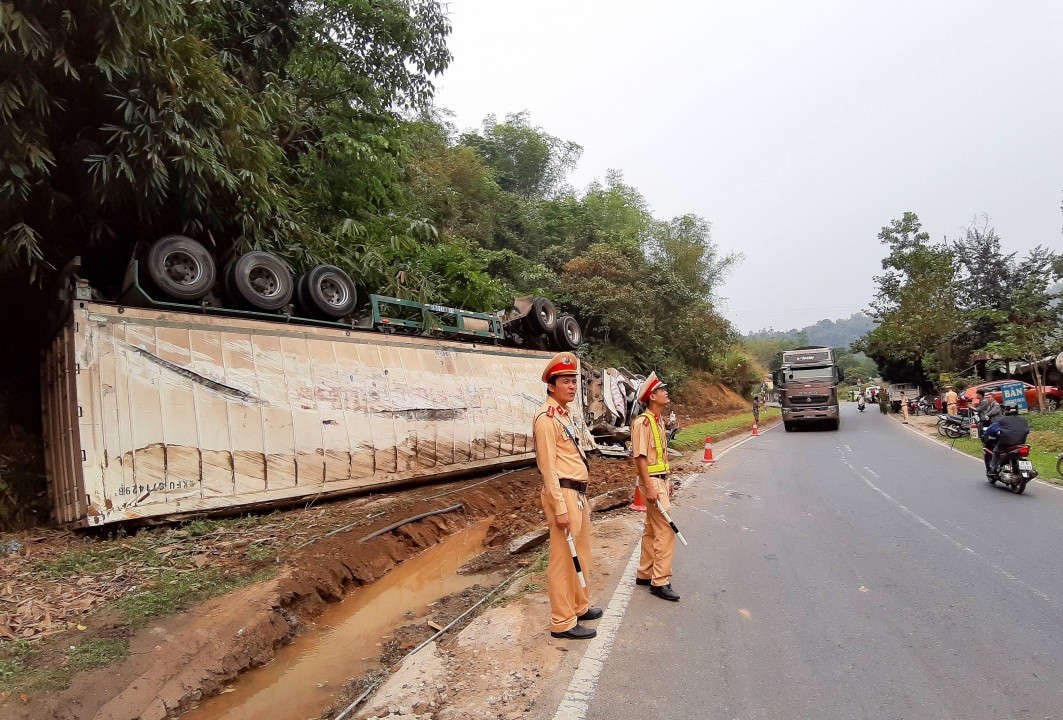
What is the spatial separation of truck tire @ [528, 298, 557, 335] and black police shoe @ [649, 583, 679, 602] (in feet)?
28.3

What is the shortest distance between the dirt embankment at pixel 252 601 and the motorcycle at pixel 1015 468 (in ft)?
17.1

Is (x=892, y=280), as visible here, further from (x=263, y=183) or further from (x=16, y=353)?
(x=16, y=353)

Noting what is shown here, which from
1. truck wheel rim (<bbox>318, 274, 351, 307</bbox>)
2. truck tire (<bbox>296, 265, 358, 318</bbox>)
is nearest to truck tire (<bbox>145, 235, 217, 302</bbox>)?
truck tire (<bbox>296, 265, 358, 318</bbox>)

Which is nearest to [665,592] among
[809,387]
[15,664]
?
[15,664]

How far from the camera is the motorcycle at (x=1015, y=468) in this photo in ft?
26.0

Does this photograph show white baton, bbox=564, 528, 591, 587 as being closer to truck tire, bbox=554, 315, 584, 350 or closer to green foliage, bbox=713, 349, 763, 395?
truck tire, bbox=554, 315, 584, 350

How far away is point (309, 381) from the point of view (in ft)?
25.3

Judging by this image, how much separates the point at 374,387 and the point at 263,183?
306 centimetres

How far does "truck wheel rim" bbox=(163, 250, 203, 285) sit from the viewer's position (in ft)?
22.9

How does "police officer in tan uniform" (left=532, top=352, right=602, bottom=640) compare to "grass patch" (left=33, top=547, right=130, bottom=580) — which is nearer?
"police officer in tan uniform" (left=532, top=352, right=602, bottom=640)

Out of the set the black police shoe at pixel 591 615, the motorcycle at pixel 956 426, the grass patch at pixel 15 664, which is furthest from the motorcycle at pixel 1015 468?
the grass patch at pixel 15 664

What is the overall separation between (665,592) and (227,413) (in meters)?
5.29

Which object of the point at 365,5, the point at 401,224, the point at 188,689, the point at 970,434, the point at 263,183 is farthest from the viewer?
the point at 970,434

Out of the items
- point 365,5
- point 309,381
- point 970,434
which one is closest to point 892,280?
point 970,434
